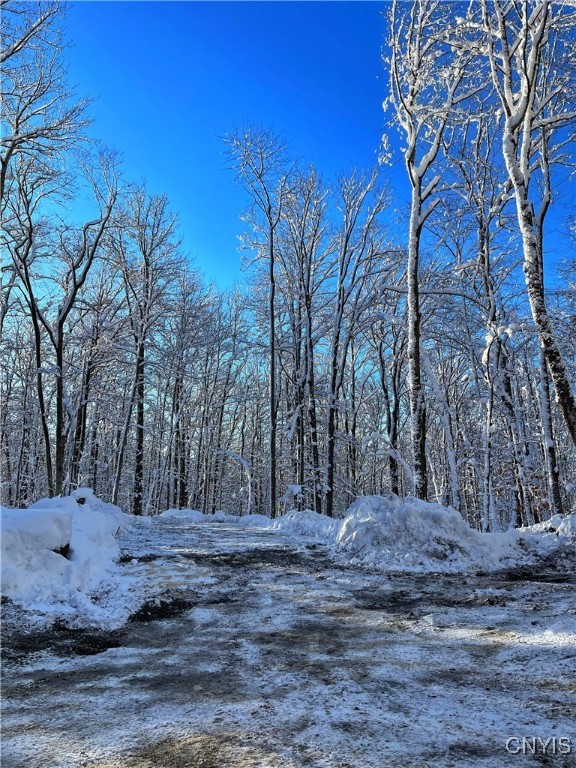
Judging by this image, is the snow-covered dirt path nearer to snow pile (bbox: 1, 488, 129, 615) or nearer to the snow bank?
snow pile (bbox: 1, 488, 129, 615)

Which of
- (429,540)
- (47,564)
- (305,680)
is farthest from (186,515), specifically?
(305,680)

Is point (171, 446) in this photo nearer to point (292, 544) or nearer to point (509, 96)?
point (292, 544)

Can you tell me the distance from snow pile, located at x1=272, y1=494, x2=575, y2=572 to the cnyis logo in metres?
4.98

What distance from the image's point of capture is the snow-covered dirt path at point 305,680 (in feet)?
7.77

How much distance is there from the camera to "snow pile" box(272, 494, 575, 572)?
754cm

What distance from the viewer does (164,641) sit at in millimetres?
4395

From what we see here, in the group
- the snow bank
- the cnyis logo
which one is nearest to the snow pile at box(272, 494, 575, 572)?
the cnyis logo

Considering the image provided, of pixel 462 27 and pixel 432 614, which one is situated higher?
pixel 462 27

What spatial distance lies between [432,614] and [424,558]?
2726 mm

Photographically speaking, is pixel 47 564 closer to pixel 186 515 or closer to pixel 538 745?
pixel 538 745

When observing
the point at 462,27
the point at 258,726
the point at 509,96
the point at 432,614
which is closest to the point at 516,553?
the point at 432,614

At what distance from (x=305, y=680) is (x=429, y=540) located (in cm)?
512

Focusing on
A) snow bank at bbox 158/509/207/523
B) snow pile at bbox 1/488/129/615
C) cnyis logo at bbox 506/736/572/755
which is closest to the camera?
cnyis logo at bbox 506/736/572/755

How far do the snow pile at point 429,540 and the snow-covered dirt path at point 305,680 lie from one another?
123 cm
